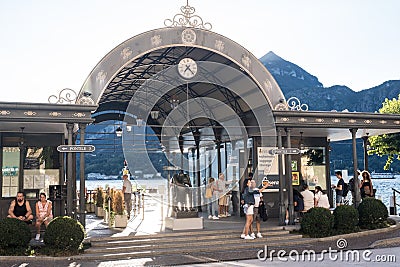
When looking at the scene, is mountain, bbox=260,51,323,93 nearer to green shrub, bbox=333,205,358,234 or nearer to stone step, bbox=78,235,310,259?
green shrub, bbox=333,205,358,234

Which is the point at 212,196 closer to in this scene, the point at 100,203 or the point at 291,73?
the point at 100,203

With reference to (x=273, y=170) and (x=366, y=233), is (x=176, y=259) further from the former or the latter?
(x=273, y=170)

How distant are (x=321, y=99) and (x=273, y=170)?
123 meters

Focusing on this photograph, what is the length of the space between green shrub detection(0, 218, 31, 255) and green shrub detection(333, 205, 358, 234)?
27.4 feet

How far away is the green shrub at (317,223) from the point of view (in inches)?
492

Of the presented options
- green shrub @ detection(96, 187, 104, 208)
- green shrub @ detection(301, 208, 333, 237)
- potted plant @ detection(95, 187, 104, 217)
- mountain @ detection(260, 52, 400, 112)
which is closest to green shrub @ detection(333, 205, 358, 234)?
green shrub @ detection(301, 208, 333, 237)

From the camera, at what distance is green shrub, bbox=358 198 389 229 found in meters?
13.6

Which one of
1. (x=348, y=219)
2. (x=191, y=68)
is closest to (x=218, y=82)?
(x=191, y=68)

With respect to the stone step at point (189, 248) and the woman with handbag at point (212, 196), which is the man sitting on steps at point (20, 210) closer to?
the stone step at point (189, 248)

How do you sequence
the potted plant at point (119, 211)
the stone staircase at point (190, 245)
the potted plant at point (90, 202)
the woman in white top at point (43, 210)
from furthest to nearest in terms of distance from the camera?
1. the potted plant at point (90, 202)
2. the potted plant at point (119, 211)
3. the woman in white top at point (43, 210)
4. the stone staircase at point (190, 245)

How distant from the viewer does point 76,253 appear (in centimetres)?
1035

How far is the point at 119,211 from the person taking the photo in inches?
543

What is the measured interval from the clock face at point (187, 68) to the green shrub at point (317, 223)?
5.63m

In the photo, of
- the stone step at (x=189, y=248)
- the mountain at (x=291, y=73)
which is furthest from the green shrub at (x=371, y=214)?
the mountain at (x=291, y=73)
